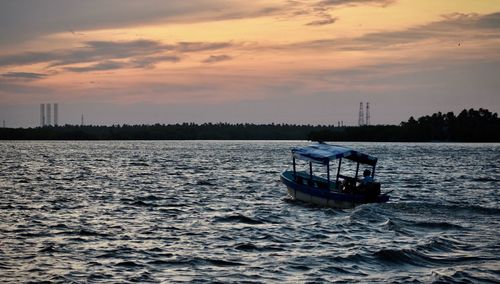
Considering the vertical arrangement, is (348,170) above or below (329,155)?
below

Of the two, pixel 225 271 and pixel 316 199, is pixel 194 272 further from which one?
pixel 316 199

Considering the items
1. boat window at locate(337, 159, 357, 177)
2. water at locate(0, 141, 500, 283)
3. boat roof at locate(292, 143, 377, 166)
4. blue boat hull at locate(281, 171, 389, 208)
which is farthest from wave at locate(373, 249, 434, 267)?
boat window at locate(337, 159, 357, 177)

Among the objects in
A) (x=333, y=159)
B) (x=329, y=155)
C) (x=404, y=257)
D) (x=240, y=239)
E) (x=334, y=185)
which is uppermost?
(x=329, y=155)

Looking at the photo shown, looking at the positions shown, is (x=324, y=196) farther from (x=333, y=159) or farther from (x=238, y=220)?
(x=238, y=220)

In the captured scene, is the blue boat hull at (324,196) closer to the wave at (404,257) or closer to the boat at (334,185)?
the boat at (334,185)

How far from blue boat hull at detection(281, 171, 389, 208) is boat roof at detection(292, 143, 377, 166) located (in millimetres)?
1751

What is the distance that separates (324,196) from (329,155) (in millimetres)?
2782

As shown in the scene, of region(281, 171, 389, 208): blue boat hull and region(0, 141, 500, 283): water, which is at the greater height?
region(281, 171, 389, 208): blue boat hull

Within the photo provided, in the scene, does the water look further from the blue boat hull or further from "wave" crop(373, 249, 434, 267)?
the blue boat hull

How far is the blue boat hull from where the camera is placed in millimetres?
40656

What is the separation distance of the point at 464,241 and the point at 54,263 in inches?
636

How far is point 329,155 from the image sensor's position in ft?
141

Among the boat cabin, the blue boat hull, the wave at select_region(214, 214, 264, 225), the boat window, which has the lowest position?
the boat window

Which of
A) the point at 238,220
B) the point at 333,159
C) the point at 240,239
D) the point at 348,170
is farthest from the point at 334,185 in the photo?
the point at 348,170
